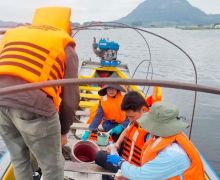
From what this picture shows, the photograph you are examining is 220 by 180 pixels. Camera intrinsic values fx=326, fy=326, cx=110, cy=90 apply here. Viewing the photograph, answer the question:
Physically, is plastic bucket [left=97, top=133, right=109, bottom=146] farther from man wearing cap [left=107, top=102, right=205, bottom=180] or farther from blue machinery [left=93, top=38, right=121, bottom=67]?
blue machinery [left=93, top=38, right=121, bottom=67]

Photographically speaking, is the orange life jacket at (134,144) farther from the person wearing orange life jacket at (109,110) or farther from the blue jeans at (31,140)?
the person wearing orange life jacket at (109,110)

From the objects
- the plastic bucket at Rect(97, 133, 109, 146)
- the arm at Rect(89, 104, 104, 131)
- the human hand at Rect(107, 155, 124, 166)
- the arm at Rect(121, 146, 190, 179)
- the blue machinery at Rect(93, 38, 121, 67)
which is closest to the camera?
the arm at Rect(121, 146, 190, 179)

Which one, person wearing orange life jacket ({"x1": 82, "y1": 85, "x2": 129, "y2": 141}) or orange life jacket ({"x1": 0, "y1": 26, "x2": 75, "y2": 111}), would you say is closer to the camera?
orange life jacket ({"x1": 0, "y1": 26, "x2": 75, "y2": 111})

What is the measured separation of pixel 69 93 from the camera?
2293 mm

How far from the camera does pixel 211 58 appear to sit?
23844mm

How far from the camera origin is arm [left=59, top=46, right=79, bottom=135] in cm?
224

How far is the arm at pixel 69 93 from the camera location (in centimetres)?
224

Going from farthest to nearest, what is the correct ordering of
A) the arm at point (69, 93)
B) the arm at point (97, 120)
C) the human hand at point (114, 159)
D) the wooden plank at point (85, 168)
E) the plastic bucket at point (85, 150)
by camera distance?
the arm at point (97, 120)
the plastic bucket at point (85, 150)
the wooden plank at point (85, 168)
the human hand at point (114, 159)
the arm at point (69, 93)

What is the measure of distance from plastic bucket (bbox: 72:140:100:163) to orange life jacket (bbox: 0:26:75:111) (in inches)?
55.8

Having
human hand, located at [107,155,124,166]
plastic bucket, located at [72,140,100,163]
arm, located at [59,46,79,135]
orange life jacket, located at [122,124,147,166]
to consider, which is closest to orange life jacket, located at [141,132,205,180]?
arm, located at [59,46,79,135]

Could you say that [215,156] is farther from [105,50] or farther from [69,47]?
[69,47]

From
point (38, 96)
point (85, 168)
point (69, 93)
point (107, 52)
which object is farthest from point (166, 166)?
point (107, 52)

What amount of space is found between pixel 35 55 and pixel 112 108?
2471 mm

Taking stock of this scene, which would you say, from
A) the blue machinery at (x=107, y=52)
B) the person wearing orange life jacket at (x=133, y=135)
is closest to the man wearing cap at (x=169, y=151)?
the person wearing orange life jacket at (x=133, y=135)
